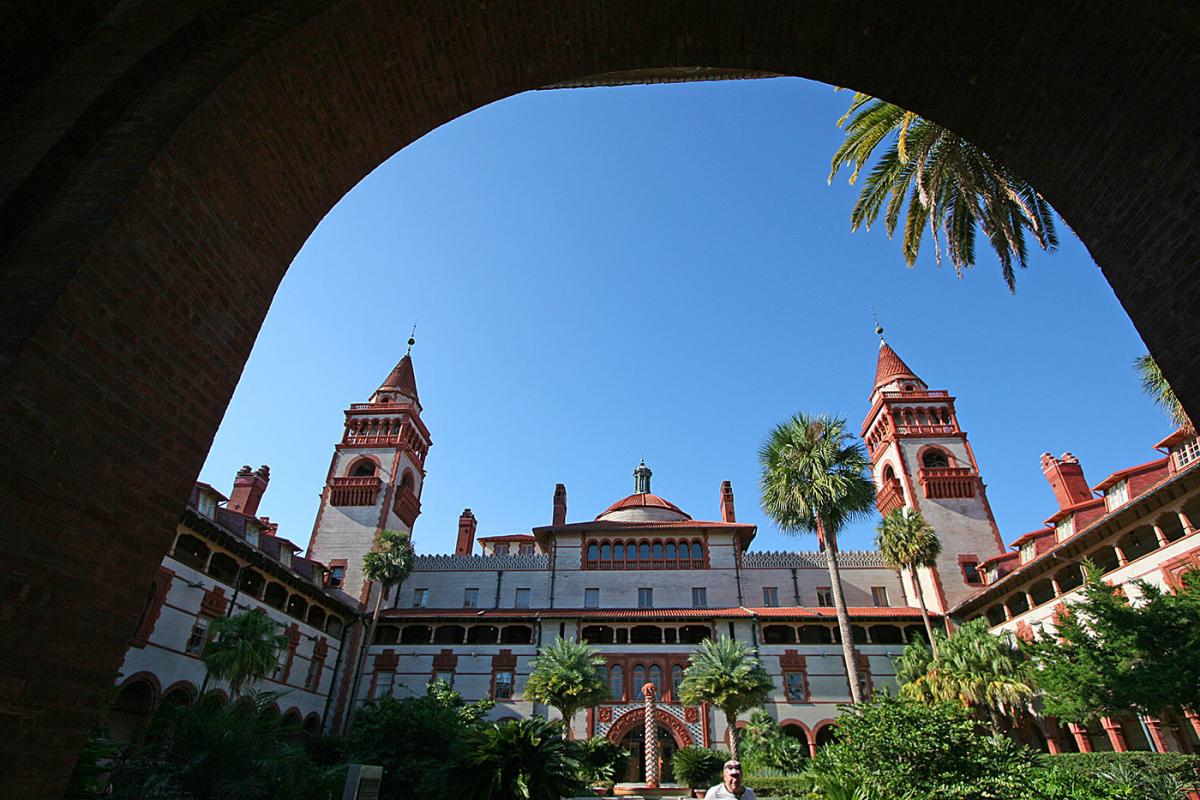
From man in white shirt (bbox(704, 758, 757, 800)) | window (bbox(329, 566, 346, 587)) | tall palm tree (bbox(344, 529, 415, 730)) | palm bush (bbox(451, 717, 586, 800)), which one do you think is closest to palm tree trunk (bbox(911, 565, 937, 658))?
palm bush (bbox(451, 717, 586, 800))

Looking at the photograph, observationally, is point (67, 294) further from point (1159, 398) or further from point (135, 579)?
point (1159, 398)

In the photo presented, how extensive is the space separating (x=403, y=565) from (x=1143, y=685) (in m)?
35.0

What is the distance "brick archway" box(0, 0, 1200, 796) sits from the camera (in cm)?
319

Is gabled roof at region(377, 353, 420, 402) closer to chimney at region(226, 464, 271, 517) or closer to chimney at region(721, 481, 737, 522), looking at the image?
chimney at region(226, 464, 271, 517)

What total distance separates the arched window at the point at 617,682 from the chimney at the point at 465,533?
18814 millimetres

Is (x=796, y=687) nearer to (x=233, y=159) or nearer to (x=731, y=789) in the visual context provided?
(x=731, y=789)

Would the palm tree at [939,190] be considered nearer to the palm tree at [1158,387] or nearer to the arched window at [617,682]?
the palm tree at [1158,387]

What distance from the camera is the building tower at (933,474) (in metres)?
37.8

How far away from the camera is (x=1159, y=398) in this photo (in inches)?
563

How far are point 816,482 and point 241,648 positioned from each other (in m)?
24.1

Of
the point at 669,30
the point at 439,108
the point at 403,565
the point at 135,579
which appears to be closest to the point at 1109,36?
the point at 669,30

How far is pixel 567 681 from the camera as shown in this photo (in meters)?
28.6

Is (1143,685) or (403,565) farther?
(403,565)

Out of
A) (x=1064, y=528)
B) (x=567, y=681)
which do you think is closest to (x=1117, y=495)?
(x=1064, y=528)
